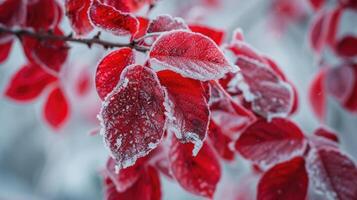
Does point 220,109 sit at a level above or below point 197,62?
below

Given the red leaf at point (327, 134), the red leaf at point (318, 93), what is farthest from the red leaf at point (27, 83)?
the red leaf at point (318, 93)

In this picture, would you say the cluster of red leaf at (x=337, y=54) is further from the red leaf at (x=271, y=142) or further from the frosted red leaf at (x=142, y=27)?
the frosted red leaf at (x=142, y=27)

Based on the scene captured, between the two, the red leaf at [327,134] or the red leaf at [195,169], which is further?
the red leaf at [327,134]

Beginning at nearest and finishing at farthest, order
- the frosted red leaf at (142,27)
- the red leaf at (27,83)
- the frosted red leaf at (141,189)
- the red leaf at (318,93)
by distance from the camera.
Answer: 1. the frosted red leaf at (142,27)
2. the frosted red leaf at (141,189)
3. the red leaf at (27,83)
4. the red leaf at (318,93)

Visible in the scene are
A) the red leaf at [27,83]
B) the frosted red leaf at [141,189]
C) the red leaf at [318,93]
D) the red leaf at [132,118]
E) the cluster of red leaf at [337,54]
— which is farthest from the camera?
the red leaf at [318,93]

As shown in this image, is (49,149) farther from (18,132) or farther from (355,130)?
(355,130)

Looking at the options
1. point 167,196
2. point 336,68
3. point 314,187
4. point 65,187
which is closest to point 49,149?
point 65,187
